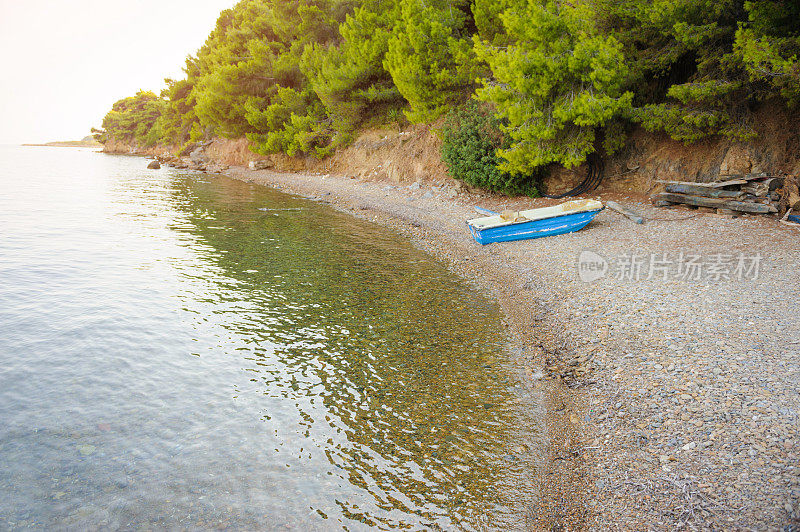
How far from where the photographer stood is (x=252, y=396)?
7.19m

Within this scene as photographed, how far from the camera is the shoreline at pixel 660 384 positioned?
4.82m

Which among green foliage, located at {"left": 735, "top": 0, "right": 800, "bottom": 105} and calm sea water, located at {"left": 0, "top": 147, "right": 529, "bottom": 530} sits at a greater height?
green foliage, located at {"left": 735, "top": 0, "right": 800, "bottom": 105}

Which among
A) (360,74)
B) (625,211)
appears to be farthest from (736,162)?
(360,74)

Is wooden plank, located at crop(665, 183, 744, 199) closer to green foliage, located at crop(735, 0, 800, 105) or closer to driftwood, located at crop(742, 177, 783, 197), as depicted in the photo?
driftwood, located at crop(742, 177, 783, 197)

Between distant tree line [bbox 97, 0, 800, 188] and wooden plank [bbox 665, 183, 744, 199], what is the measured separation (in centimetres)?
185

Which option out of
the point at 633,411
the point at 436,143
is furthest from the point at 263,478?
the point at 436,143

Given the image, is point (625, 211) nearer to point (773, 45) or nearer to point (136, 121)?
point (773, 45)

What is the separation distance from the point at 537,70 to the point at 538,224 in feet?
20.0

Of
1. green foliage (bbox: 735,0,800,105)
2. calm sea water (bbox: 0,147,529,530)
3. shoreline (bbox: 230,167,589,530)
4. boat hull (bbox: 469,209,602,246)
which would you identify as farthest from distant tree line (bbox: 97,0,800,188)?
calm sea water (bbox: 0,147,529,530)

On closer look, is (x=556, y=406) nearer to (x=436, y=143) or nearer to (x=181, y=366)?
(x=181, y=366)

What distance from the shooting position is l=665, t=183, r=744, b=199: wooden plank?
1480 centimetres

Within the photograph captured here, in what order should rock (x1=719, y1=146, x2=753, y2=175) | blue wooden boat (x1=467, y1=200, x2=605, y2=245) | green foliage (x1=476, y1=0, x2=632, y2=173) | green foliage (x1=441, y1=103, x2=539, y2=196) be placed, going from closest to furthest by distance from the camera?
blue wooden boat (x1=467, y1=200, x2=605, y2=245) < rock (x1=719, y1=146, x2=753, y2=175) < green foliage (x1=476, y1=0, x2=632, y2=173) < green foliage (x1=441, y1=103, x2=539, y2=196)

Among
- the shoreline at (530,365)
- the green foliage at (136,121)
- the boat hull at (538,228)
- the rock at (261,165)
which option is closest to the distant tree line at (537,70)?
the boat hull at (538,228)

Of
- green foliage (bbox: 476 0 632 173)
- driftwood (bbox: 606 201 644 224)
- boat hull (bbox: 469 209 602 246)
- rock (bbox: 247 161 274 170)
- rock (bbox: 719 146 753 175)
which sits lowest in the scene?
boat hull (bbox: 469 209 602 246)
